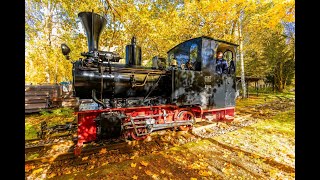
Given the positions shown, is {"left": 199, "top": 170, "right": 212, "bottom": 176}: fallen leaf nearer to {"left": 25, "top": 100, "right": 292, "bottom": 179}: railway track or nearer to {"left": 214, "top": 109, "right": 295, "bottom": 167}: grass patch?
{"left": 25, "top": 100, "right": 292, "bottom": 179}: railway track

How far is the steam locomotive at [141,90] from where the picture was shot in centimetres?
424

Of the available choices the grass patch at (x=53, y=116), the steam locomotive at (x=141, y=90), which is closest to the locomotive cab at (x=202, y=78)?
the steam locomotive at (x=141, y=90)

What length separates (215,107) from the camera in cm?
618

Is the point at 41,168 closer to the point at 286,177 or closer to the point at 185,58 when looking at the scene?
the point at 286,177

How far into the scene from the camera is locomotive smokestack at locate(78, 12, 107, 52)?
4.35 m

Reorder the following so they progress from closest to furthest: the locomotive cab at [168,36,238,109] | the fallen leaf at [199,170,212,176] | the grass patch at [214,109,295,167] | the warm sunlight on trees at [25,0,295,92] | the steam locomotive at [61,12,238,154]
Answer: the fallen leaf at [199,170,212,176] < the grass patch at [214,109,295,167] < the steam locomotive at [61,12,238,154] < the locomotive cab at [168,36,238,109] < the warm sunlight on trees at [25,0,295,92]

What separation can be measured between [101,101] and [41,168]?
1.95m

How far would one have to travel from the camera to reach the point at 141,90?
5086 mm

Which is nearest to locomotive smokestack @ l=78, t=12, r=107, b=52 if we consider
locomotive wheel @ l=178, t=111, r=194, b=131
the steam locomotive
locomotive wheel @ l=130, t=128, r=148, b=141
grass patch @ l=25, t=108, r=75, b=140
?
the steam locomotive

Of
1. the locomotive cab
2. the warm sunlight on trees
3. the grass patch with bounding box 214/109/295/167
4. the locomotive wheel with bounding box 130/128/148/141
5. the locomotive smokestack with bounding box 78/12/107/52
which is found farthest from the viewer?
the warm sunlight on trees

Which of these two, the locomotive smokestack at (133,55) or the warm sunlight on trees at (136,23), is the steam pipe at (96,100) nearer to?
the locomotive smokestack at (133,55)

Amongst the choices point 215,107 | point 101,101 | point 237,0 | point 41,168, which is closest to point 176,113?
point 215,107

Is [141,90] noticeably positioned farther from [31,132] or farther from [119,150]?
[31,132]

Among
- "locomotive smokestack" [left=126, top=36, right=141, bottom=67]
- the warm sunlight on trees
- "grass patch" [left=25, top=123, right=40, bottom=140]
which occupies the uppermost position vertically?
the warm sunlight on trees
